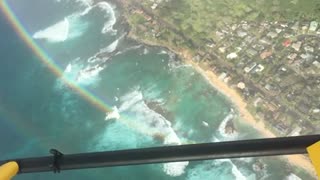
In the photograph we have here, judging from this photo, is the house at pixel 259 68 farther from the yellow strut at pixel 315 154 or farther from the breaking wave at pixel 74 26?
the yellow strut at pixel 315 154

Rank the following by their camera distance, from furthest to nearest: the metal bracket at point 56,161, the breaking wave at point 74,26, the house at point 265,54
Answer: the breaking wave at point 74,26 < the house at point 265,54 < the metal bracket at point 56,161

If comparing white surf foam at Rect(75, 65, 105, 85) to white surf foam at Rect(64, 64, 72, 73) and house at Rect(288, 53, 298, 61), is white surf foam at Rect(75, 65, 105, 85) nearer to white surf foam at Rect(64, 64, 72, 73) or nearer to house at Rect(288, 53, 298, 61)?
white surf foam at Rect(64, 64, 72, 73)

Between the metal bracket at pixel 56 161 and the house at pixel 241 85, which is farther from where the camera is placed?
the house at pixel 241 85

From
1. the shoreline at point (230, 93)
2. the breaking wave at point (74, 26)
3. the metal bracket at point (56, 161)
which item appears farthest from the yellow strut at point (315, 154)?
the breaking wave at point (74, 26)

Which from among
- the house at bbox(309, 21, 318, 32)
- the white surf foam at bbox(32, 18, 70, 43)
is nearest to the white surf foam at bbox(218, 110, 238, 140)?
the house at bbox(309, 21, 318, 32)

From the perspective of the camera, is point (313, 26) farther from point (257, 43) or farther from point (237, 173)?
point (237, 173)

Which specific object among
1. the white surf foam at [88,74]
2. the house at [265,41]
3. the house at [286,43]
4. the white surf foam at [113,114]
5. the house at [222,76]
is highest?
the white surf foam at [88,74]
